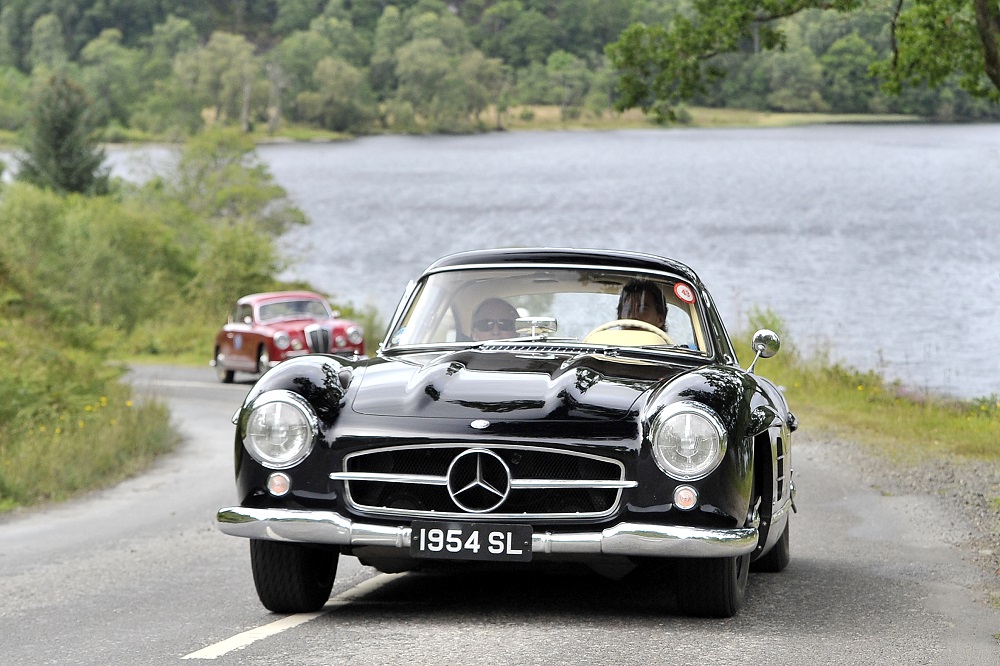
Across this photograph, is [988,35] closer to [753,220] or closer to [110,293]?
[110,293]

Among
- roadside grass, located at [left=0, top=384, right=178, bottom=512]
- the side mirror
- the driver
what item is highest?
the driver

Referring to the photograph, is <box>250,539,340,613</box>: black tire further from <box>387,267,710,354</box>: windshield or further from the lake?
the lake

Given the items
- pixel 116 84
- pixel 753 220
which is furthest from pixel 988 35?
pixel 116 84

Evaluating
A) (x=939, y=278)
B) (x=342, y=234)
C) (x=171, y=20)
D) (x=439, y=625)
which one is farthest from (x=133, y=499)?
(x=171, y=20)

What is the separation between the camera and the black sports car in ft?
17.7

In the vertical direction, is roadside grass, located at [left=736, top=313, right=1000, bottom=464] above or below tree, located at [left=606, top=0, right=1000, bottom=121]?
below

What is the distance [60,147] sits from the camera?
63438 millimetres

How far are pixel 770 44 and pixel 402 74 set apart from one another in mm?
137298

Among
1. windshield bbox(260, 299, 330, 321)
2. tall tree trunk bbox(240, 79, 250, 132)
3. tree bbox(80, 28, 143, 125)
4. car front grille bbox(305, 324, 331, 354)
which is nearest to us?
car front grille bbox(305, 324, 331, 354)

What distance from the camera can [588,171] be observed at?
10919 centimetres

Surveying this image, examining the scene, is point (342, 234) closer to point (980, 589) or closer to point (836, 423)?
point (836, 423)

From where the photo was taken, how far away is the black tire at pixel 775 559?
7.29m

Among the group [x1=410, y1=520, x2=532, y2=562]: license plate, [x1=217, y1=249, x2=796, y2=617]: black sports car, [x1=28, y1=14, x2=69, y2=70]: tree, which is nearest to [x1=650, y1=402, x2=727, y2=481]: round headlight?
[x1=217, y1=249, x2=796, y2=617]: black sports car

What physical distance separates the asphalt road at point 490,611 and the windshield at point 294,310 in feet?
57.4
